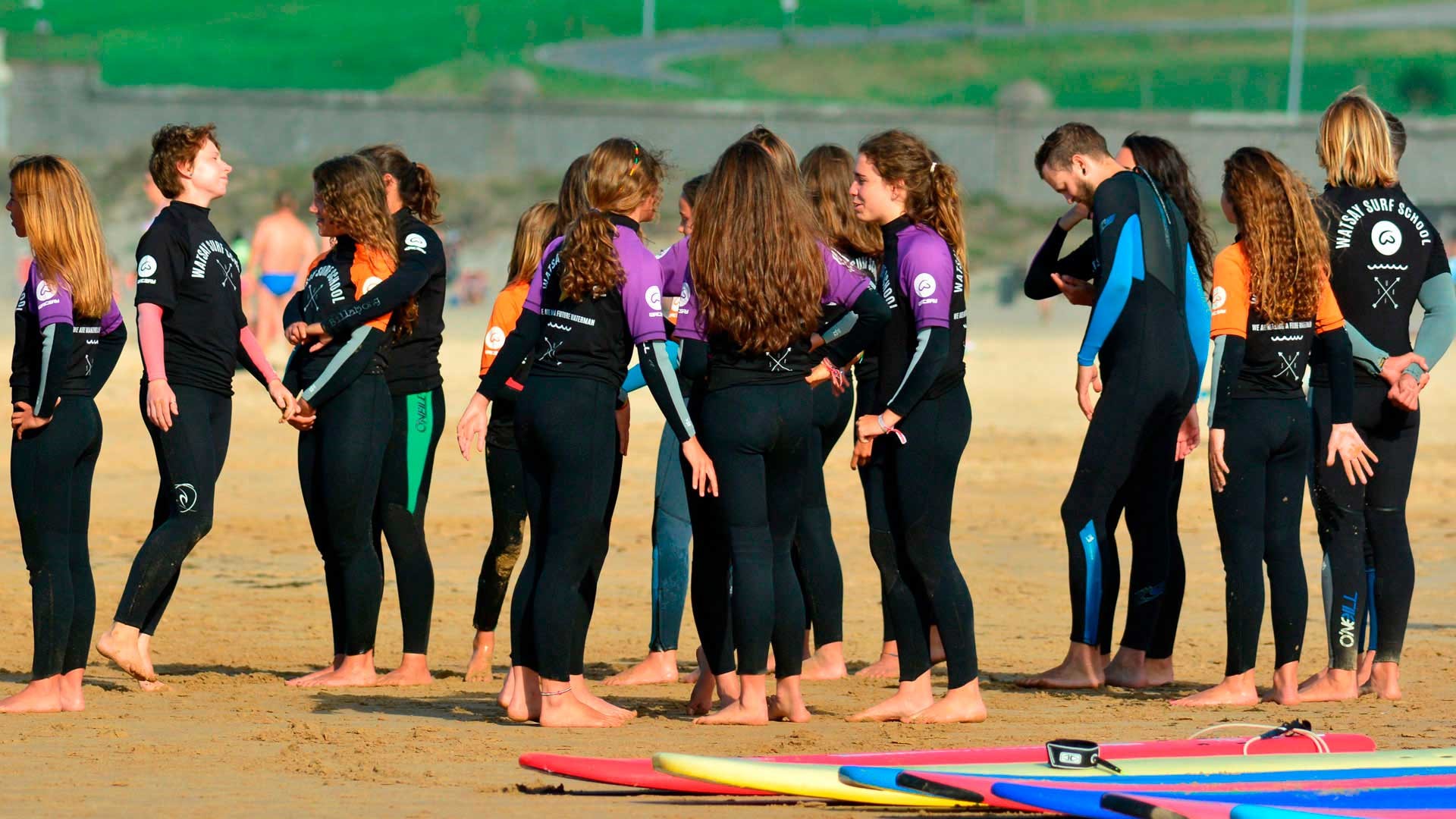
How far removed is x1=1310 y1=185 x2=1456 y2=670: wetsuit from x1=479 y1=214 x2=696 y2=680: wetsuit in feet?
8.22

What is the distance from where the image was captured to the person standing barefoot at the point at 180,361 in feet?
20.9

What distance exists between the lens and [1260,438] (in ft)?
20.9

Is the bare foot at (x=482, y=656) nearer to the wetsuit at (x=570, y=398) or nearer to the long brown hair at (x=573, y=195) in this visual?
the wetsuit at (x=570, y=398)

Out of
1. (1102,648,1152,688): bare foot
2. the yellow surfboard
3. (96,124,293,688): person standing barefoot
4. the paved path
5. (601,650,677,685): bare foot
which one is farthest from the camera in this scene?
the paved path

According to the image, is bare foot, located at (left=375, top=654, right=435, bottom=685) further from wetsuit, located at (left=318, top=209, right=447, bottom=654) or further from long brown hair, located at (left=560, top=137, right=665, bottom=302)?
long brown hair, located at (left=560, top=137, right=665, bottom=302)

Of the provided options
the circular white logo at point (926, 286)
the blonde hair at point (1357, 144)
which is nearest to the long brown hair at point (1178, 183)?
the blonde hair at point (1357, 144)

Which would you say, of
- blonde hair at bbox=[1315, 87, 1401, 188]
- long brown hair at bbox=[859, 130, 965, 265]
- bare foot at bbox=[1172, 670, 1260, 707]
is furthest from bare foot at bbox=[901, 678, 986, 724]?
blonde hair at bbox=[1315, 87, 1401, 188]

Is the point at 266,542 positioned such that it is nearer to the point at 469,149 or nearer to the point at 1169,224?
the point at 1169,224

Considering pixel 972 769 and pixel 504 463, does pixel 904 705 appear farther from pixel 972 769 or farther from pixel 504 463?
pixel 504 463

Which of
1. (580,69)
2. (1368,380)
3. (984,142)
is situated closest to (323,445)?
(1368,380)

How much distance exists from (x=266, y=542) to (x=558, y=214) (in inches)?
209

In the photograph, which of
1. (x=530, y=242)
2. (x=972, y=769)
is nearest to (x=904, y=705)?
(x=972, y=769)

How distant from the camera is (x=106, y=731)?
18.6 feet

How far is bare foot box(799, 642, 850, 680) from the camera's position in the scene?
7.05 m
